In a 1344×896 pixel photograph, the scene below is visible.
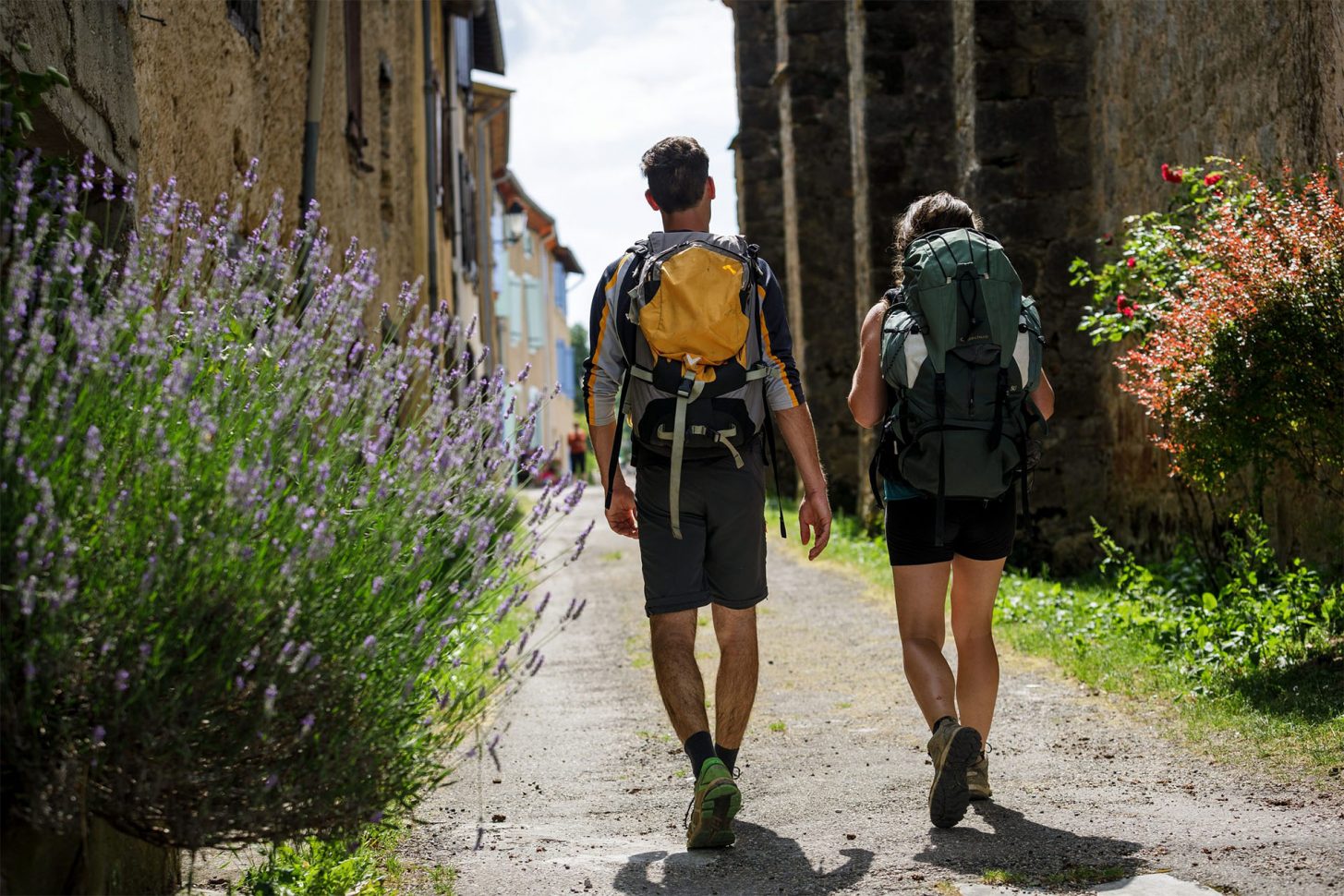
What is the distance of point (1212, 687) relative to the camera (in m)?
5.39

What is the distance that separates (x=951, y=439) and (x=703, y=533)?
685 millimetres

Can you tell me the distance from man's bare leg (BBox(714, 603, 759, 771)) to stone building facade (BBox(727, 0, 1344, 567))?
255 centimetres

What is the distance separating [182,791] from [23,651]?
1.28ft

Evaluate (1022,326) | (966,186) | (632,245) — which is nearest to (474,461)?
(632,245)

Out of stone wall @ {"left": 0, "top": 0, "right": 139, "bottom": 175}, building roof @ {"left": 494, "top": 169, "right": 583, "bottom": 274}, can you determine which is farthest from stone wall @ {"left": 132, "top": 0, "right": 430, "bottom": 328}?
building roof @ {"left": 494, "top": 169, "right": 583, "bottom": 274}

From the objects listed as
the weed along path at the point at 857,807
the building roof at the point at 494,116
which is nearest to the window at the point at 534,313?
the building roof at the point at 494,116

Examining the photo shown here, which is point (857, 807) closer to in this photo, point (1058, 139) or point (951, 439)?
point (951, 439)

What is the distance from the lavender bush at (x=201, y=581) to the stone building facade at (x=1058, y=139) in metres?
3.81

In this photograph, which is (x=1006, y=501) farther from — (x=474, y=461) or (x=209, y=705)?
(x=209, y=705)

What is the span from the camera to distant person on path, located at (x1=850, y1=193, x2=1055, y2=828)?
3.92 m

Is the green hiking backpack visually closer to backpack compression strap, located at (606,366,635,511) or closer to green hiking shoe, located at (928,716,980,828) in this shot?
green hiking shoe, located at (928,716,980,828)

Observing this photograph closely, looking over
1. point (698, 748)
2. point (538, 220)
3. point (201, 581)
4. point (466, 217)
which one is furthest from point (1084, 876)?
point (538, 220)

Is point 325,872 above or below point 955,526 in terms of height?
below

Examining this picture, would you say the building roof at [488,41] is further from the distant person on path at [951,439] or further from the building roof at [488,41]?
the distant person on path at [951,439]
